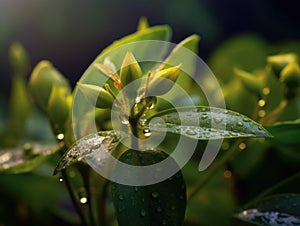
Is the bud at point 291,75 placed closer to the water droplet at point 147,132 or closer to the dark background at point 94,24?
the water droplet at point 147,132

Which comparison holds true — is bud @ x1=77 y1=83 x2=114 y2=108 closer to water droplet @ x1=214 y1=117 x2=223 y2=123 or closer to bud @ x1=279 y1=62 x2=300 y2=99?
water droplet @ x1=214 y1=117 x2=223 y2=123

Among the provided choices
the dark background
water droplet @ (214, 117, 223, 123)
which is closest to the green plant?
water droplet @ (214, 117, 223, 123)

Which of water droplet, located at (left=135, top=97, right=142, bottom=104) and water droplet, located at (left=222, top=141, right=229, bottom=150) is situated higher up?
water droplet, located at (left=135, top=97, right=142, bottom=104)

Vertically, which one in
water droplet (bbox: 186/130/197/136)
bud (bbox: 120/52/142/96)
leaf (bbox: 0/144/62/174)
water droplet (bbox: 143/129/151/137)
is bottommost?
leaf (bbox: 0/144/62/174)

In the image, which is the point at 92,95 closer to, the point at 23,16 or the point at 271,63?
the point at 271,63

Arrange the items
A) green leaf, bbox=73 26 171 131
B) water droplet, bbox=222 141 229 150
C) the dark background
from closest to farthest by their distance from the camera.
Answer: green leaf, bbox=73 26 171 131 < water droplet, bbox=222 141 229 150 < the dark background

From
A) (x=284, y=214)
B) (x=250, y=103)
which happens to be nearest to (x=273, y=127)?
(x=284, y=214)

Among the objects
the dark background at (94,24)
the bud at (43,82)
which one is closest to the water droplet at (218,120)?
the bud at (43,82)

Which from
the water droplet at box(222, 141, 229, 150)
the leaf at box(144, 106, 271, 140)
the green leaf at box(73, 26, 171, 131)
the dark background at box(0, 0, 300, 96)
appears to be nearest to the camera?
the leaf at box(144, 106, 271, 140)

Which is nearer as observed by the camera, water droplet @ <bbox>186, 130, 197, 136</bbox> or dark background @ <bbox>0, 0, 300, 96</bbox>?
water droplet @ <bbox>186, 130, 197, 136</bbox>
